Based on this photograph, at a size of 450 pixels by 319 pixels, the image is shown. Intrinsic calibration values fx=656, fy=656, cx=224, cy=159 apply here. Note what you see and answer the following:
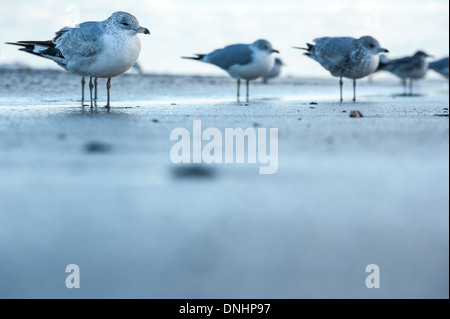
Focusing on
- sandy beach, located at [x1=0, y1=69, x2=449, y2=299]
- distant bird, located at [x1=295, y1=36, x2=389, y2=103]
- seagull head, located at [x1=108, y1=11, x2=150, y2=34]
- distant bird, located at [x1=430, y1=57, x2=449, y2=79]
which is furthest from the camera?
distant bird, located at [x1=430, y1=57, x2=449, y2=79]

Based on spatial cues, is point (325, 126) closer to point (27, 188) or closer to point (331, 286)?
point (27, 188)

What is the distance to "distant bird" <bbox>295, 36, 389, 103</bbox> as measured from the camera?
1098cm

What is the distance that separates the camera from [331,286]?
203cm

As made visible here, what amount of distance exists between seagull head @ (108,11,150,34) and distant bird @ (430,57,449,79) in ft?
41.5

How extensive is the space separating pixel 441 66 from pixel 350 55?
8.31 meters

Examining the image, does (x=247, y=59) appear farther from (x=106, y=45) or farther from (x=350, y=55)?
(x=106, y=45)

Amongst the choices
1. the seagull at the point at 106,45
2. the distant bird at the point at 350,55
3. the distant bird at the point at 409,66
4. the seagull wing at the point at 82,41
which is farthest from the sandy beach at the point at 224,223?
the distant bird at the point at 409,66

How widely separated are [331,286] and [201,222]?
60 cm

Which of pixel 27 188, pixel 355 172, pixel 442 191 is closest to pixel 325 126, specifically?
pixel 355 172

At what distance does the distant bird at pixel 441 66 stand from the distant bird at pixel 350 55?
7.66m

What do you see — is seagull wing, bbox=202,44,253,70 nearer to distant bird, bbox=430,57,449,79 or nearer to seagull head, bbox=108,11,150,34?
seagull head, bbox=108,11,150,34

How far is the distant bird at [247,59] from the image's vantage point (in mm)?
11758

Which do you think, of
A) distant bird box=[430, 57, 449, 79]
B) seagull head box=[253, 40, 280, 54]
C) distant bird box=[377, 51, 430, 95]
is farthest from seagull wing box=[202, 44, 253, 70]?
distant bird box=[430, 57, 449, 79]

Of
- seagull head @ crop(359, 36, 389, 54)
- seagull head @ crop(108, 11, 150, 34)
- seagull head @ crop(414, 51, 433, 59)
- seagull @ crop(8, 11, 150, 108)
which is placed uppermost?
seagull head @ crop(414, 51, 433, 59)
